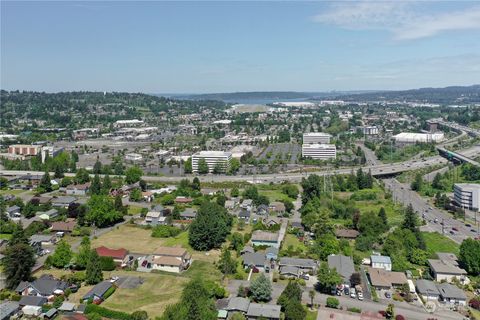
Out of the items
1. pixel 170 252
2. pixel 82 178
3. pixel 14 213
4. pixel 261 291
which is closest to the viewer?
pixel 261 291

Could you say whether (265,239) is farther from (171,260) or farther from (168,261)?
(168,261)

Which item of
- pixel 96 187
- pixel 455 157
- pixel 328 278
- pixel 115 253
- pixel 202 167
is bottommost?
pixel 115 253

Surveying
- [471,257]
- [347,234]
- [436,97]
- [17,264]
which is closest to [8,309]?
[17,264]

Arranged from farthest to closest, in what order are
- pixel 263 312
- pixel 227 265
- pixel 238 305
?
pixel 227 265 → pixel 238 305 → pixel 263 312

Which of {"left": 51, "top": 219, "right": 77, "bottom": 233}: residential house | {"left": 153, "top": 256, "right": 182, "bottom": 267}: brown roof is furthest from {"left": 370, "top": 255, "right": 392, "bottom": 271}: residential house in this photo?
{"left": 51, "top": 219, "right": 77, "bottom": 233}: residential house

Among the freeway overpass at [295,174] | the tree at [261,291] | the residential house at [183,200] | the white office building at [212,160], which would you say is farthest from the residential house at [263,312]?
the white office building at [212,160]

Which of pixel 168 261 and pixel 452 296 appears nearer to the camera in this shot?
pixel 452 296

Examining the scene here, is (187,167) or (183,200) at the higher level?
(187,167)
